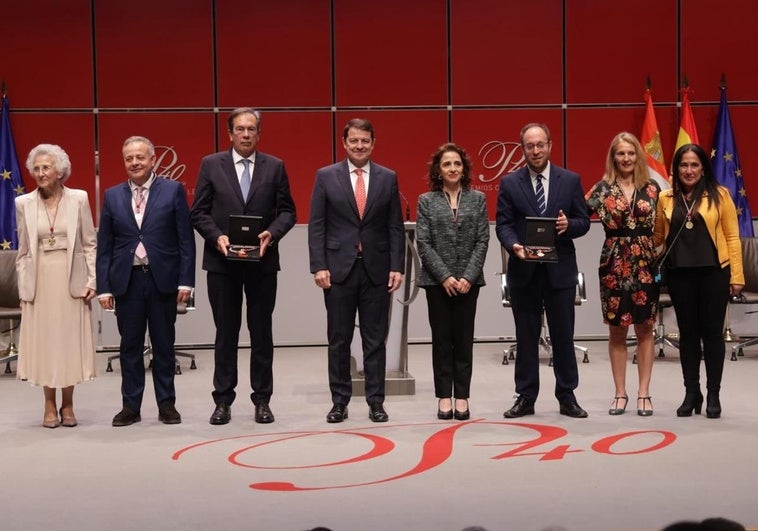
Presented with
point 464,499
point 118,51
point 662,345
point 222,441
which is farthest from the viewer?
point 118,51

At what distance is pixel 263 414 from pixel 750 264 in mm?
4861

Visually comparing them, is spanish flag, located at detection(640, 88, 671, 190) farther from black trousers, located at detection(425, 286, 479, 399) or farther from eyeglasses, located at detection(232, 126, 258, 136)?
eyeglasses, located at detection(232, 126, 258, 136)

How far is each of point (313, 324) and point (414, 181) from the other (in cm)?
162

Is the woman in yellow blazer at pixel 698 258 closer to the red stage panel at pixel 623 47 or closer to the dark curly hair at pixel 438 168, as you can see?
the dark curly hair at pixel 438 168

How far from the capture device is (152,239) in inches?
216

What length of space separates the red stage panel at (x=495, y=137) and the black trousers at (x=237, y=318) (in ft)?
13.7

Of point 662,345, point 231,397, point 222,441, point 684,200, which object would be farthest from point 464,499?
point 662,345

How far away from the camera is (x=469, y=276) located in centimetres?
547

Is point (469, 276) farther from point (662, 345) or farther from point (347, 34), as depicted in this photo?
point (347, 34)

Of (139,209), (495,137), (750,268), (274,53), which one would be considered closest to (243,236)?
(139,209)

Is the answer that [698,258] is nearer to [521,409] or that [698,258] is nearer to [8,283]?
[521,409]

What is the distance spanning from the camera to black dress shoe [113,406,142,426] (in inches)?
218

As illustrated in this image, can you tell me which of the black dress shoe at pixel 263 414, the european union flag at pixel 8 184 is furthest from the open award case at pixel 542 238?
the european union flag at pixel 8 184

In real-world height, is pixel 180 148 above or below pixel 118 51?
below
